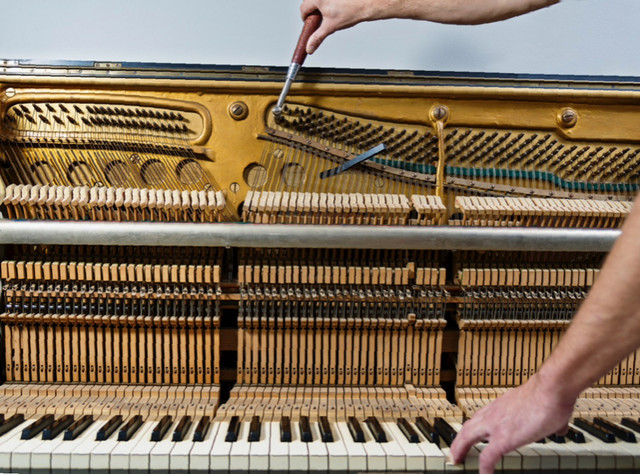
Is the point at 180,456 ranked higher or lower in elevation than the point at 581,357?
lower

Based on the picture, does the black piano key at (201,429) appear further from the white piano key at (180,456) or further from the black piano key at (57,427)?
the black piano key at (57,427)

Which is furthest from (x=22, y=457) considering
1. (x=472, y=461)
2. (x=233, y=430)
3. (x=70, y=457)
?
(x=472, y=461)

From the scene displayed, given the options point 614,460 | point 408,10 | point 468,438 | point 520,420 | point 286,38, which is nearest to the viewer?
point 520,420

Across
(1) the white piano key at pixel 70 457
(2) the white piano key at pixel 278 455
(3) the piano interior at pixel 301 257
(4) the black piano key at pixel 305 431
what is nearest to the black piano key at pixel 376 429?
(3) the piano interior at pixel 301 257

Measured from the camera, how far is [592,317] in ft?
3.16

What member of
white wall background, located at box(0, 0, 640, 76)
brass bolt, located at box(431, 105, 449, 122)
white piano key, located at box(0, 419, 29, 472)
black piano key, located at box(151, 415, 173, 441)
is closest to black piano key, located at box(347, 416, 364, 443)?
black piano key, located at box(151, 415, 173, 441)

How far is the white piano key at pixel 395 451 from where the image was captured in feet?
5.44

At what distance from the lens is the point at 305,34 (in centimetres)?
221

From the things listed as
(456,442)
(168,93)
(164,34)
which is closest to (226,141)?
(168,93)

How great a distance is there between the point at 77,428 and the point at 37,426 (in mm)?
170

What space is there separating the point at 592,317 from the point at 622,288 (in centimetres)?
9

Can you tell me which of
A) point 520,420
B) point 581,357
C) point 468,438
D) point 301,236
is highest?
point 301,236

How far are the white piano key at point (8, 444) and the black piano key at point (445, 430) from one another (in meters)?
1.65

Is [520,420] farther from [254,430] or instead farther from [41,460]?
[41,460]
